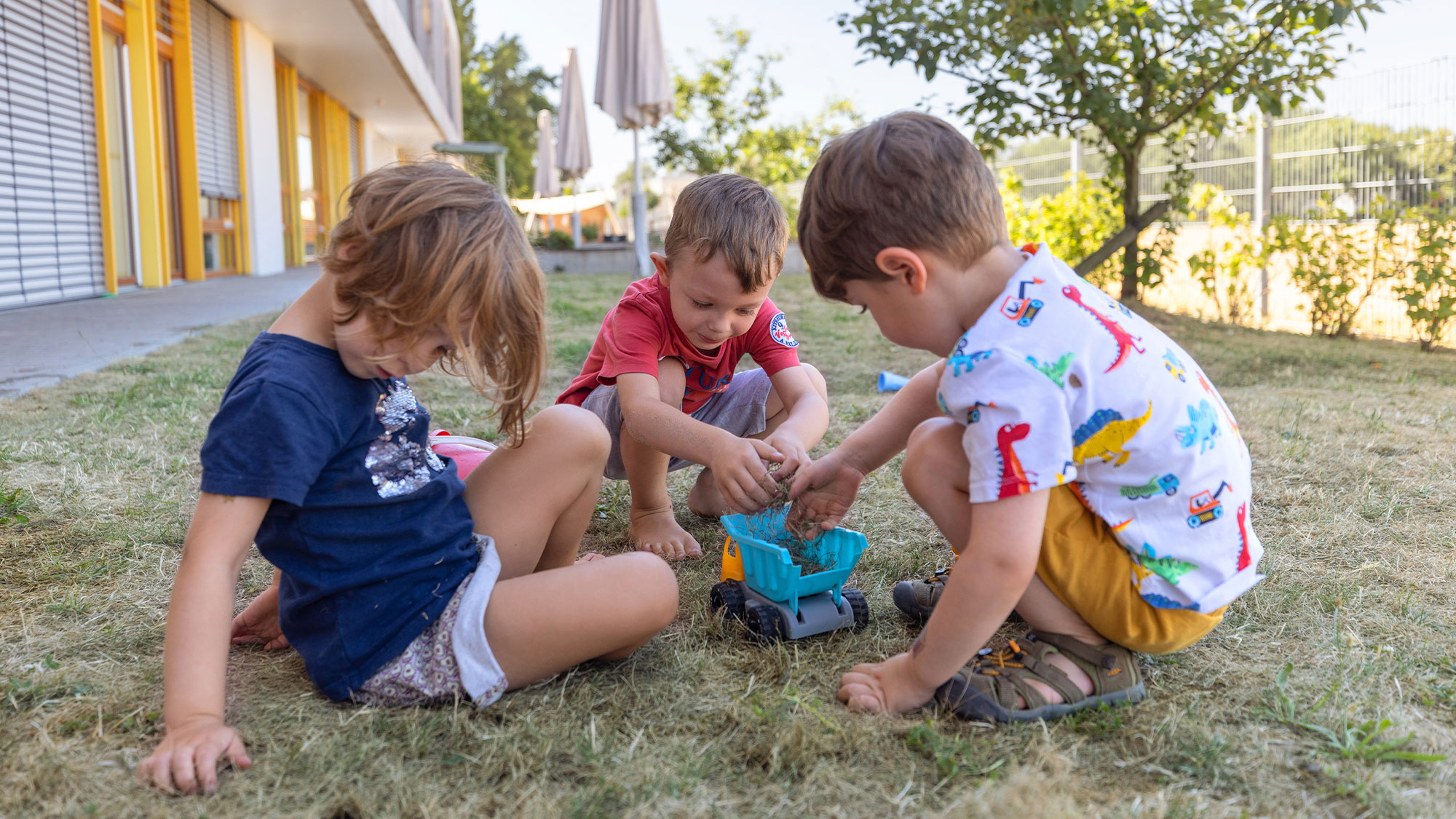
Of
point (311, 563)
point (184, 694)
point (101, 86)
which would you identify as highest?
point (101, 86)

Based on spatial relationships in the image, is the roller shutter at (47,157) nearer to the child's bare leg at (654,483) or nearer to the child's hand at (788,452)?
the child's bare leg at (654,483)

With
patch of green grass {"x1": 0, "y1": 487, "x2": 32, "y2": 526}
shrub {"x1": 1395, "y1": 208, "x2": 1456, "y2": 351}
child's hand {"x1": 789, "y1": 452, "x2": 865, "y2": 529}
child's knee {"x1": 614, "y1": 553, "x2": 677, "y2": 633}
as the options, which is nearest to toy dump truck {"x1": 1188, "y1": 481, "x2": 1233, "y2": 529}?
child's hand {"x1": 789, "y1": 452, "x2": 865, "y2": 529}

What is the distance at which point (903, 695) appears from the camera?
151 cm

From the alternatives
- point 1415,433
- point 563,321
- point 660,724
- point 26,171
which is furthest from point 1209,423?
point 26,171

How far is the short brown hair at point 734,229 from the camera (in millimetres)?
2262

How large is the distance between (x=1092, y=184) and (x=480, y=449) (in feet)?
27.4

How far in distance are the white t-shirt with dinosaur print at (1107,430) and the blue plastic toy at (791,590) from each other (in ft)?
1.73

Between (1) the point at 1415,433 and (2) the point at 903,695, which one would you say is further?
(1) the point at 1415,433

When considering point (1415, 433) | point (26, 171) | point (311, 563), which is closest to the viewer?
point (311, 563)

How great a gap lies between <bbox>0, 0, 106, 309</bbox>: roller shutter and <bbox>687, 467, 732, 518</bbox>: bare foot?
6.22 metres

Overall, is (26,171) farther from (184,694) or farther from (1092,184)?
(1092,184)

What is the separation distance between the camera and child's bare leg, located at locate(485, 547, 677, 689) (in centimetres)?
154

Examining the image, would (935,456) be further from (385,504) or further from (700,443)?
(385,504)

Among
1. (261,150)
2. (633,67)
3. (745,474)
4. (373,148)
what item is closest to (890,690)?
(745,474)
